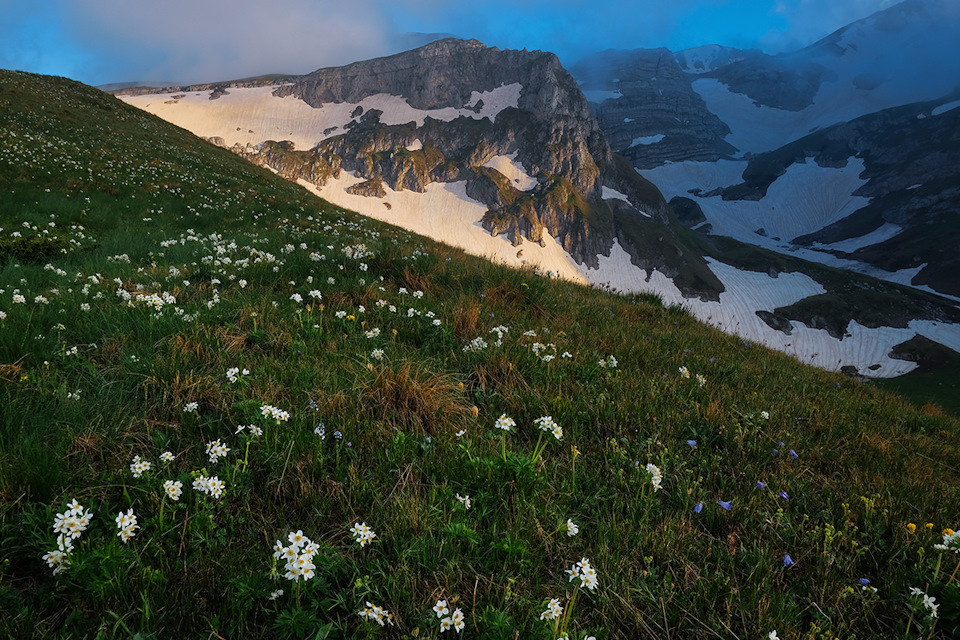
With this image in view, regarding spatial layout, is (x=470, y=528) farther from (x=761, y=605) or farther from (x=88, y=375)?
(x=88, y=375)

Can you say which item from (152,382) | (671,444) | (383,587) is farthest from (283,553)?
(671,444)

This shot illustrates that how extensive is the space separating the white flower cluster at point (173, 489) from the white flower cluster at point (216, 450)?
0.88 ft

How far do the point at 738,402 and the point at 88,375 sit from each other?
6.21 m

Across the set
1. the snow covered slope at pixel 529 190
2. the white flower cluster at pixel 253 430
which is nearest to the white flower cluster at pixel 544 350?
the white flower cluster at pixel 253 430

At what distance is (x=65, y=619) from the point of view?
180cm

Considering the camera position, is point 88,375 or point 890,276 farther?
point 890,276

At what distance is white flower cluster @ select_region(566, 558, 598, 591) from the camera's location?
2100mm

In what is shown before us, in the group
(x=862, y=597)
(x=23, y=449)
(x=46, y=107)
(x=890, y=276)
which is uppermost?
(x=46, y=107)

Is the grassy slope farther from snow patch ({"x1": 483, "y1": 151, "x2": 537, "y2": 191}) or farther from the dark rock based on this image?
snow patch ({"x1": 483, "y1": 151, "x2": 537, "y2": 191})

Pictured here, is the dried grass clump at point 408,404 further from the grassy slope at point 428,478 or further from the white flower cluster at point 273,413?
the white flower cluster at point 273,413

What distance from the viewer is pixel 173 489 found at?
2227mm

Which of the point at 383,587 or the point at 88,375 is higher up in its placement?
the point at 88,375

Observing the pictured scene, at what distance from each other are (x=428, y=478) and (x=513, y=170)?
190538mm

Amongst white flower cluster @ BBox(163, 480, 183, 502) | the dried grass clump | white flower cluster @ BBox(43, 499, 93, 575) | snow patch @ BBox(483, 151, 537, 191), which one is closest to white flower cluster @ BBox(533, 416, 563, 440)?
the dried grass clump
